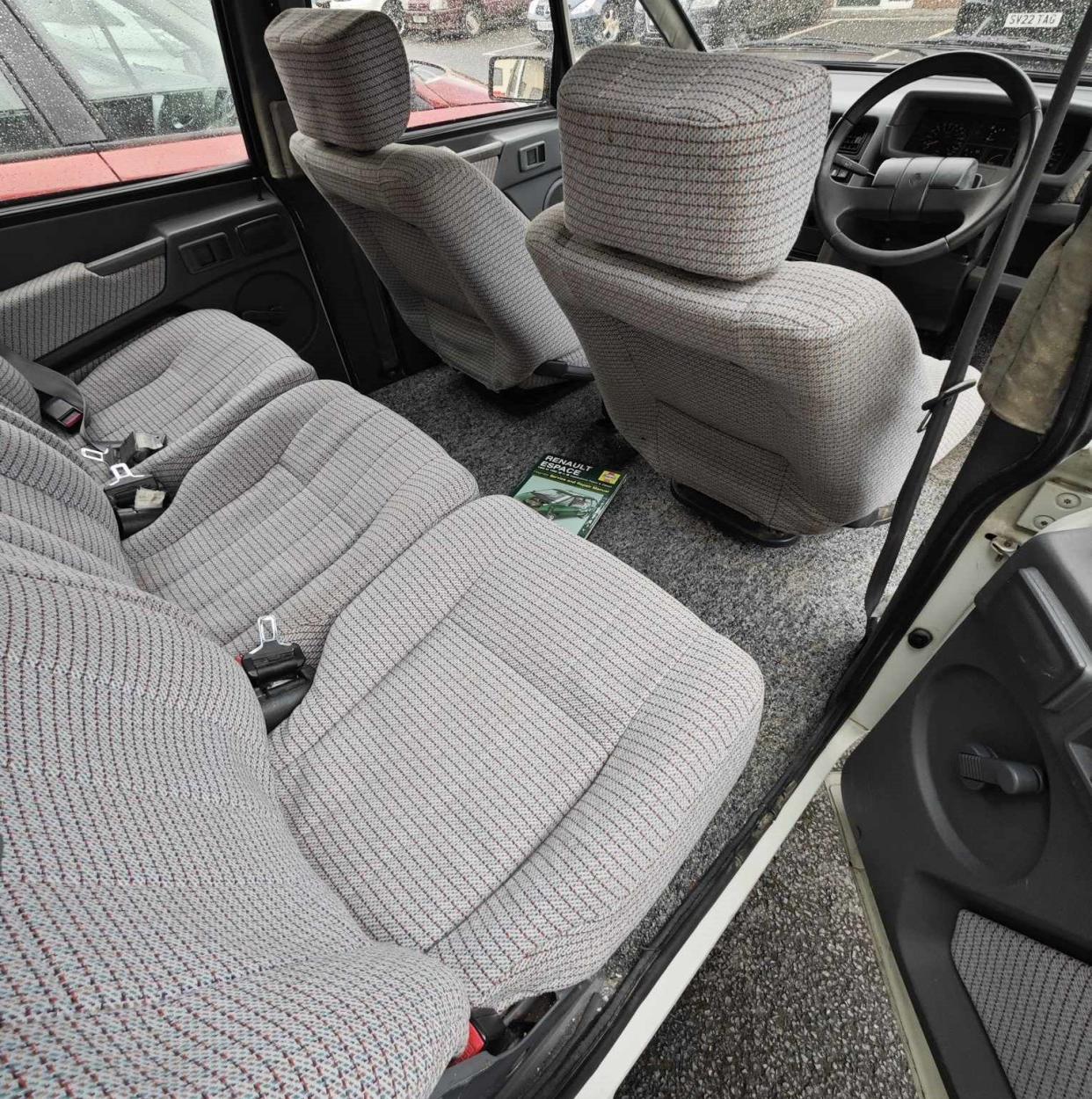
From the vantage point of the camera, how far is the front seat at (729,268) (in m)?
0.69

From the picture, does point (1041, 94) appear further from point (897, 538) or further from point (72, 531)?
point (72, 531)

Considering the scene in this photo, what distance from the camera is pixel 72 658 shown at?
54 centimetres

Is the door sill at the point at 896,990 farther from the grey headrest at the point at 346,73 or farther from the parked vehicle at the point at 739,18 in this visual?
the parked vehicle at the point at 739,18

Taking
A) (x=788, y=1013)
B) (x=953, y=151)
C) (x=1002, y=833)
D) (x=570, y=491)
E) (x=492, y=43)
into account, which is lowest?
(x=788, y=1013)

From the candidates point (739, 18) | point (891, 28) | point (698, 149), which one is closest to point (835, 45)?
point (891, 28)

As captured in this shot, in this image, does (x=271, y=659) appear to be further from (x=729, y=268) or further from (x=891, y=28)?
(x=891, y=28)

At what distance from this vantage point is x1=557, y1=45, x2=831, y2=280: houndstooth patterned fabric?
0.67 meters

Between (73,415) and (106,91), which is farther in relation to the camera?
(106,91)

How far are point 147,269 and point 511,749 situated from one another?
163 centimetres

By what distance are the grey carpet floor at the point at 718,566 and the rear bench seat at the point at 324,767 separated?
1.31 feet

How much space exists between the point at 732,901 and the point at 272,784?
681 mm

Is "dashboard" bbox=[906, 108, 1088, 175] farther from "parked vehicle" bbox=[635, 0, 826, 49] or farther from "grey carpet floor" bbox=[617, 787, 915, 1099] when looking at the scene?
"grey carpet floor" bbox=[617, 787, 915, 1099]

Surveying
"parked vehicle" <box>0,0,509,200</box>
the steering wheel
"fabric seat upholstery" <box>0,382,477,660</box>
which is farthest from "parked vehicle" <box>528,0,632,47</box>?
"fabric seat upholstery" <box>0,382,477,660</box>

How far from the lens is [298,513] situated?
1.17m
